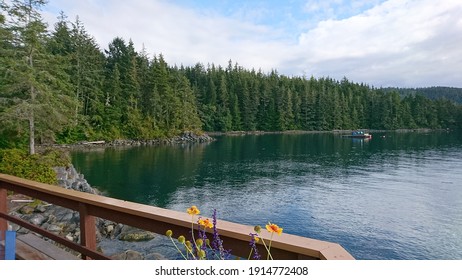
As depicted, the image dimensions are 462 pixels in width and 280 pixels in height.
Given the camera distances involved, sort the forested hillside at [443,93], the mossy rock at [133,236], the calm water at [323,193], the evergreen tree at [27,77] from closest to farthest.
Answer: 1. the mossy rock at [133,236]
2. the calm water at [323,193]
3. the evergreen tree at [27,77]
4. the forested hillside at [443,93]

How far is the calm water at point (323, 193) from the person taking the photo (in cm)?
1220

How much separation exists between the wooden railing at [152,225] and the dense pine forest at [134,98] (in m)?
15.3

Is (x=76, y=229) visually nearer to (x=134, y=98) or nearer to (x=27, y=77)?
(x=27, y=77)

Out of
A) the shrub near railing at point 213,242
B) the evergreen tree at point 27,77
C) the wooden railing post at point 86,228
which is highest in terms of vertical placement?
the evergreen tree at point 27,77

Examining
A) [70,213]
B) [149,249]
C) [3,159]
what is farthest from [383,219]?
[3,159]

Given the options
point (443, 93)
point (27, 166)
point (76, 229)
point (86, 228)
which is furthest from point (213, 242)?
point (443, 93)

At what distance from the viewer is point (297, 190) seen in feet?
62.2

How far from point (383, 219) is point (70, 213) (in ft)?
39.8

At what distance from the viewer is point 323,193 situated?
18375 mm

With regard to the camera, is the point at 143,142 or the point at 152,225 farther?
the point at 143,142

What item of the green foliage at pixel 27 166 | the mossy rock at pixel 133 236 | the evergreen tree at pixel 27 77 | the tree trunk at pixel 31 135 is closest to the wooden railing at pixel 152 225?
the mossy rock at pixel 133 236

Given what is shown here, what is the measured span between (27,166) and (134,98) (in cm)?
3614

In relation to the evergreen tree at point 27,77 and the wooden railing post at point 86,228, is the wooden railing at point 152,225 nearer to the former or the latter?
the wooden railing post at point 86,228

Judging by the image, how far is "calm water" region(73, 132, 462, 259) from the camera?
40.0 feet
